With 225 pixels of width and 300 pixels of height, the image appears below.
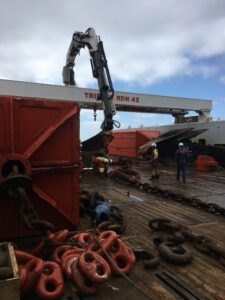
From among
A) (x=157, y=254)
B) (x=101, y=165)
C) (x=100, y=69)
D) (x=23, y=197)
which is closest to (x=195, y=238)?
(x=157, y=254)

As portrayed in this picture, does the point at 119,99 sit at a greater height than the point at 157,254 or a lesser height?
greater

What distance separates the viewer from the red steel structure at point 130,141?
20469 millimetres

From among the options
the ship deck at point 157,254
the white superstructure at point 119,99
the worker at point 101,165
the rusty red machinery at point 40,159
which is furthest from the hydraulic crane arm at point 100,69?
the rusty red machinery at point 40,159

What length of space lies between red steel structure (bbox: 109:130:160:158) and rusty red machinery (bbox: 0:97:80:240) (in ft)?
52.5

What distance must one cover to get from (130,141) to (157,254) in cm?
1741

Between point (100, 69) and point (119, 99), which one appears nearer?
point (100, 69)

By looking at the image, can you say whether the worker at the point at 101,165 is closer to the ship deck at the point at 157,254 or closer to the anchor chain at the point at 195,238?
the ship deck at the point at 157,254

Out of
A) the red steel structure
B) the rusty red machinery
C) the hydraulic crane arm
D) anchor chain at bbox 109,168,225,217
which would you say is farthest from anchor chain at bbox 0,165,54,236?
the red steel structure

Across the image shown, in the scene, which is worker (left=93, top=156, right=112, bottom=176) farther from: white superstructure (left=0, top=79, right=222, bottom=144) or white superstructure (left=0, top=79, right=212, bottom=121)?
white superstructure (left=0, top=79, right=222, bottom=144)

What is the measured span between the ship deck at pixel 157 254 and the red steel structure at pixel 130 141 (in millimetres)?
11580

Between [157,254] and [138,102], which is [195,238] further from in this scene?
[138,102]

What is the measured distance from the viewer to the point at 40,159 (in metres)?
4.27

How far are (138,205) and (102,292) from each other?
3723 mm

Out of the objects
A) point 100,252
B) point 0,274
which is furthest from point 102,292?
point 0,274
